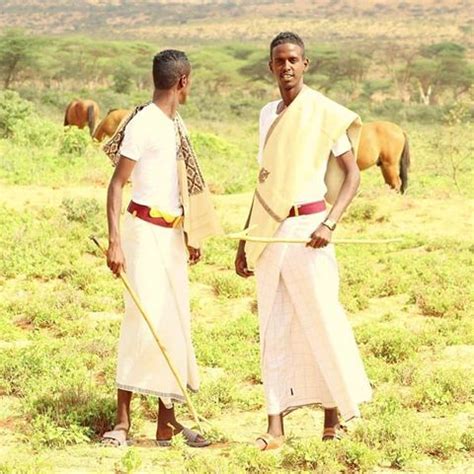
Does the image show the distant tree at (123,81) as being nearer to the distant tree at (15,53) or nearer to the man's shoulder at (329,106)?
the distant tree at (15,53)

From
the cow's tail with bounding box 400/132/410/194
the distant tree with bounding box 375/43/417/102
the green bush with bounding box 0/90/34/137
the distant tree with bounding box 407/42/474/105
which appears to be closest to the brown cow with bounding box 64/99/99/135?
the green bush with bounding box 0/90/34/137

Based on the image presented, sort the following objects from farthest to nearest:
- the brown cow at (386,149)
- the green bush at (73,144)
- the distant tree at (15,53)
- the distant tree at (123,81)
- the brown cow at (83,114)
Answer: the distant tree at (123,81)
the distant tree at (15,53)
the brown cow at (83,114)
the brown cow at (386,149)
the green bush at (73,144)

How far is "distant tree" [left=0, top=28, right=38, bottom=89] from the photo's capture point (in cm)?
3731

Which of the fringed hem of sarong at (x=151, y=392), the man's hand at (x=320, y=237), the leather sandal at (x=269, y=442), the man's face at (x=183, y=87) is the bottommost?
the leather sandal at (x=269, y=442)

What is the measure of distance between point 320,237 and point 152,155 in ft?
2.43

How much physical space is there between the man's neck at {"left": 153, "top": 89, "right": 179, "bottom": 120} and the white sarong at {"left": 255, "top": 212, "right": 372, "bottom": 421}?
2.13 feet

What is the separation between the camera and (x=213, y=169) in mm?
13914

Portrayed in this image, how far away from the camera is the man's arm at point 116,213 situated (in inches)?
153

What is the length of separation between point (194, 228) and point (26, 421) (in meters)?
1.19

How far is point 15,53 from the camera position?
3744 centimetres

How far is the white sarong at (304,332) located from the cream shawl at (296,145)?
8 centimetres

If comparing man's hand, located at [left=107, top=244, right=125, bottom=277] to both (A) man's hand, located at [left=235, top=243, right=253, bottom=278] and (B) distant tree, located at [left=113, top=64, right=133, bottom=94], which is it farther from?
(B) distant tree, located at [left=113, top=64, right=133, bottom=94]

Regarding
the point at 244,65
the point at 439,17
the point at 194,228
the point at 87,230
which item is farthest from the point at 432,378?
the point at 439,17

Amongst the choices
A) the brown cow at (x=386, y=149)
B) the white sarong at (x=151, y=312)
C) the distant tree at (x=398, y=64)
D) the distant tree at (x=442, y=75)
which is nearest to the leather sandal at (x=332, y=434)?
the white sarong at (x=151, y=312)
